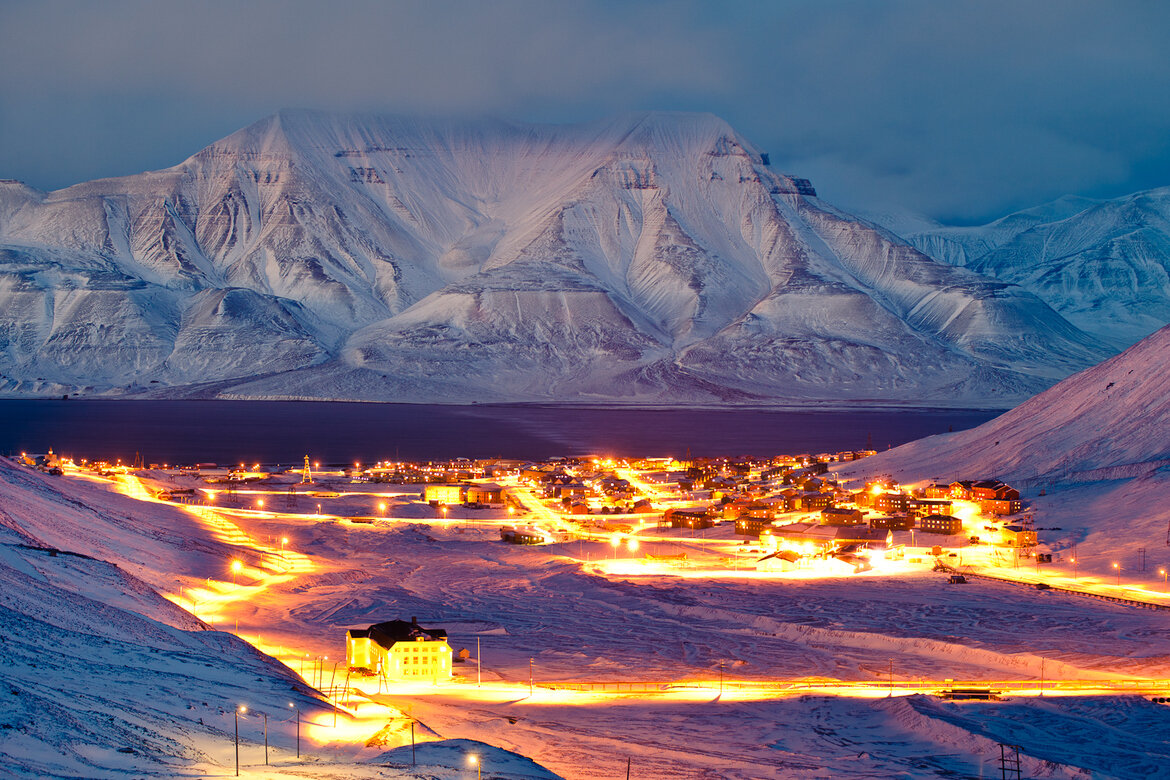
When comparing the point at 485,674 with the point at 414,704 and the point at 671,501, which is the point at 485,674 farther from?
the point at 671,501

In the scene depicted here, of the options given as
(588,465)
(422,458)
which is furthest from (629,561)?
(422,458)

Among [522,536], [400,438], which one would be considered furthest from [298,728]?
[400,438]

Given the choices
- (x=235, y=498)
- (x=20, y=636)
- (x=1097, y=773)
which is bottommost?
(x=1097, y=773)

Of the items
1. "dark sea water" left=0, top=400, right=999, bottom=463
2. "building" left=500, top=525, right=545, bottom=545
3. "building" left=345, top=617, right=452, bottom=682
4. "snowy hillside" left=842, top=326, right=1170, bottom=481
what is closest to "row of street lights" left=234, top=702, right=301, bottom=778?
"building" left=345, top=617, right=452, bottom=682

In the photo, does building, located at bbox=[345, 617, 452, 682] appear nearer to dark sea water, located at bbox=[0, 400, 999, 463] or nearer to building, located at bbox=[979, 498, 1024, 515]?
building, located at bbox=[979, 498, 1024, 515]

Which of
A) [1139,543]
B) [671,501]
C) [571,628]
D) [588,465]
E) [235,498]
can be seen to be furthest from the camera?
[588,465]

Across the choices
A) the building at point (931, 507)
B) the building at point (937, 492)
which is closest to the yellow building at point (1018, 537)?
the building at point (931, 507)

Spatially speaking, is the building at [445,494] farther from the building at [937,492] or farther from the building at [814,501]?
the building at [937,492]
